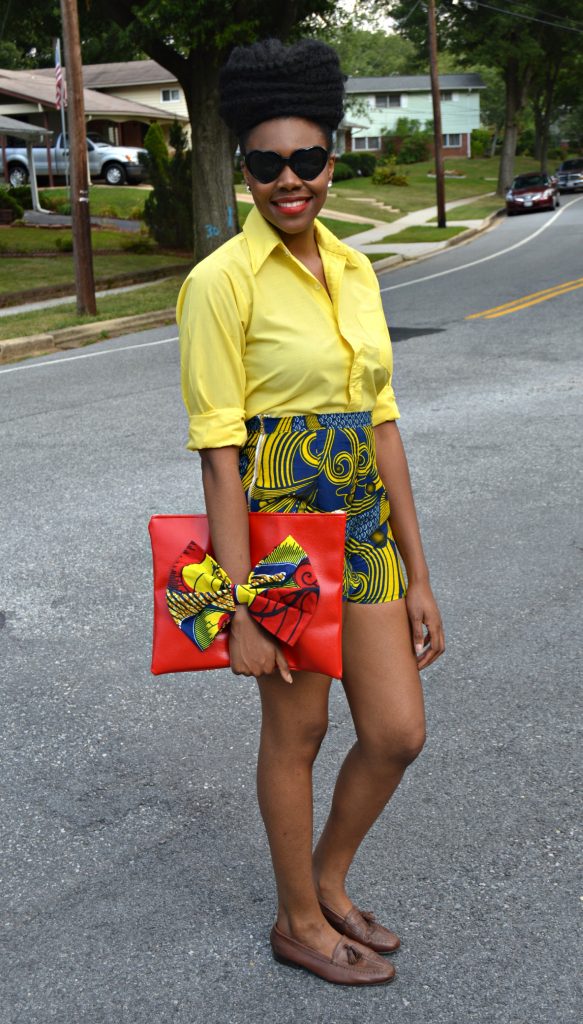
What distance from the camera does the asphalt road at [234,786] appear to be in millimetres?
2689

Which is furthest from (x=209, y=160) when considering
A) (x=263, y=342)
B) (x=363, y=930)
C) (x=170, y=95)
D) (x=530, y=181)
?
(x=170, y=95)

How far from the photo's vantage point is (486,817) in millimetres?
3367

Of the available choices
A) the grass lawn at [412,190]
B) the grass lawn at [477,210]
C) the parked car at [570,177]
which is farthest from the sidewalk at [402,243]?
the parked car at [570,177]

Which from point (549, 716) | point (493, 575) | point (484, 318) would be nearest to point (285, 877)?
point (549, 716)

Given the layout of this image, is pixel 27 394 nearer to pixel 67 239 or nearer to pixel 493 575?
pixel 493 575

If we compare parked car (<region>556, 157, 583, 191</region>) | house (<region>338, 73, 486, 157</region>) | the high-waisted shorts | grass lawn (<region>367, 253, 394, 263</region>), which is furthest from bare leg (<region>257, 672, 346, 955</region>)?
house (<region>338, 73, 486, 157</region>)

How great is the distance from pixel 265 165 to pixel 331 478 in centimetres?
66

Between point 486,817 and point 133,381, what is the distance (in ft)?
26.2

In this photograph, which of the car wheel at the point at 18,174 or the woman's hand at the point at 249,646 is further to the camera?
the car wheel at the point at 18,174

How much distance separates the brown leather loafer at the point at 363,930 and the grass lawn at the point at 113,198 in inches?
1233

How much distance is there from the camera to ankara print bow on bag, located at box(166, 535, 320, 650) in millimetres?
2309

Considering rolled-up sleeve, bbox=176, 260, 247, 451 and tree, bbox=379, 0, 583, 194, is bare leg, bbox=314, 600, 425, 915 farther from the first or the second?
tree, bbox=379, 0, 583, 194

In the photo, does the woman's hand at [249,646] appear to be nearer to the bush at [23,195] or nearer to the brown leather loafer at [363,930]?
the brown leather loafer at [363,930]

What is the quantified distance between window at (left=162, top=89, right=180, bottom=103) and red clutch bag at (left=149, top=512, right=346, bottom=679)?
59036mm
